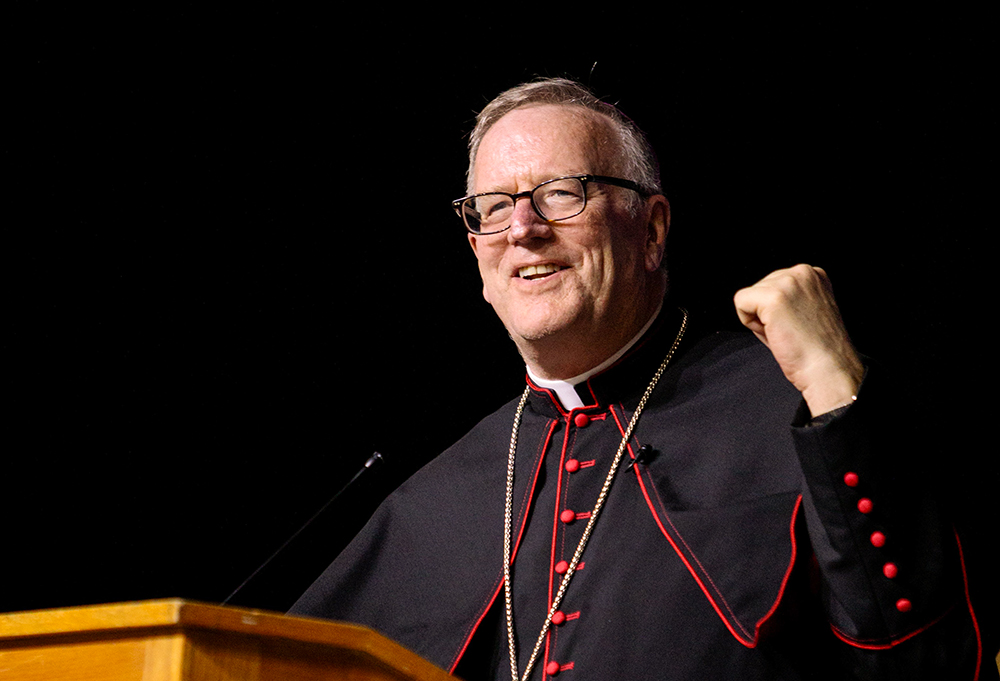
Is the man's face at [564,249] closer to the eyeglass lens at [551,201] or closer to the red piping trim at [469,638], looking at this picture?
the eyeglass lens at [551,201]

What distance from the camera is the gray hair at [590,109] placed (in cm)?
255

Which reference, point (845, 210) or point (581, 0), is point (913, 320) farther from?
point (581, 0)

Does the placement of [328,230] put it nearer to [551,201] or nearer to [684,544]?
[551,201]

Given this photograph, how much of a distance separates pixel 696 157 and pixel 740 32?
41 centimetres

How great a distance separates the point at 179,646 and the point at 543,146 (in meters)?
1.73

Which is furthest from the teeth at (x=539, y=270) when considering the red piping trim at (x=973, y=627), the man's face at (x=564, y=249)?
the red piping trim at (x=973, y=627)

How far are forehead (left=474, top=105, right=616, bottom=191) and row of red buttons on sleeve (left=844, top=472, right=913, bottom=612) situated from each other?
1139mm

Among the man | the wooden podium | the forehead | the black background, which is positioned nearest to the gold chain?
the man

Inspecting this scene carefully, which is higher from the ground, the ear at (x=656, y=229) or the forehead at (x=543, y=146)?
the forehead at (x=543, y=146)

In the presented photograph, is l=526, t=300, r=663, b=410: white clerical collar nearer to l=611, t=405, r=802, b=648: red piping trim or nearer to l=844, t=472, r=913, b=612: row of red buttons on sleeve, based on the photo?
l=611, t=405, r=802, b=648: red piping trim

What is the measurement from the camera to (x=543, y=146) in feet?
7.98

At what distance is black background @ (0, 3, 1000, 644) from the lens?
2.75 meters

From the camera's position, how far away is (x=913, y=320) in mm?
2613

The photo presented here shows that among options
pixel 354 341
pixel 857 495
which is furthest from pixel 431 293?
pixel 857 495
